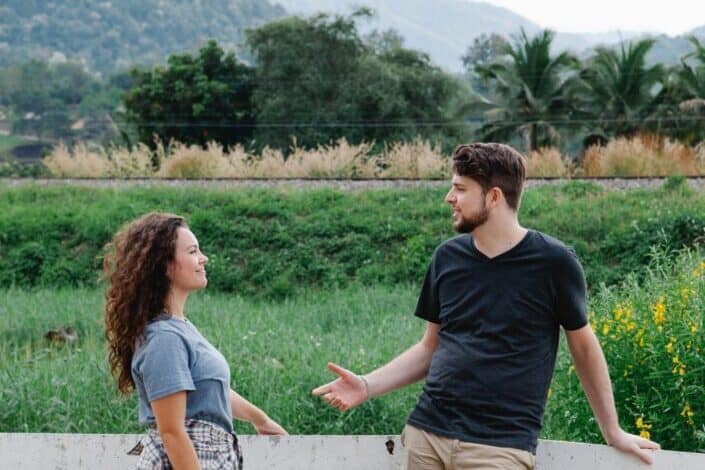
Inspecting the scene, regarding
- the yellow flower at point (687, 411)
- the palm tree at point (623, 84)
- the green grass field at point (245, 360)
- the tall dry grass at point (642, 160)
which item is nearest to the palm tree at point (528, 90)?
the palm tree at point (623, 84)

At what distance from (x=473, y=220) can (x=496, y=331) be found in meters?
0.34

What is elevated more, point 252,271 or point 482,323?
point 482,323

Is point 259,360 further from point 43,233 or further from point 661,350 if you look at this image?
point 43,233

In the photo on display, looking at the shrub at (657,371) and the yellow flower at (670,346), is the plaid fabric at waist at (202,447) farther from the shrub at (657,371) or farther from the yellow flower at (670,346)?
the yellow flower at (670,346)

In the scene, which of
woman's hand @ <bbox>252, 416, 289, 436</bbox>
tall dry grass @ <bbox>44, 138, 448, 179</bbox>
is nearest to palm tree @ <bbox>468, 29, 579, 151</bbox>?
tall dry grass @ <bbox>44, 138, 448, 179</bbox>

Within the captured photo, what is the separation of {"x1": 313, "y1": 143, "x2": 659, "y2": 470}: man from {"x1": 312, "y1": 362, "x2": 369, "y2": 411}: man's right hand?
0.29m

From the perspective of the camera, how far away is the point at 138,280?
10.8 ft

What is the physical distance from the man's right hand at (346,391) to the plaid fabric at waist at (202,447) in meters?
0.46

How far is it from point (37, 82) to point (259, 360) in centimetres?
5980

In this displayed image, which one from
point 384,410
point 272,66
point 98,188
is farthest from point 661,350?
point 272,66

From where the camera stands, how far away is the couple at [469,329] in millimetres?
3299

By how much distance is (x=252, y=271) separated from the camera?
15977mm

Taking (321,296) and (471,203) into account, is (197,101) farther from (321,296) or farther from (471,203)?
(471,203)

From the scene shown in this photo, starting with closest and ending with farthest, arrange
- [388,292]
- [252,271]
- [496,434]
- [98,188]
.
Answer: [496,434], [388,292], [252,271], [98,188]
